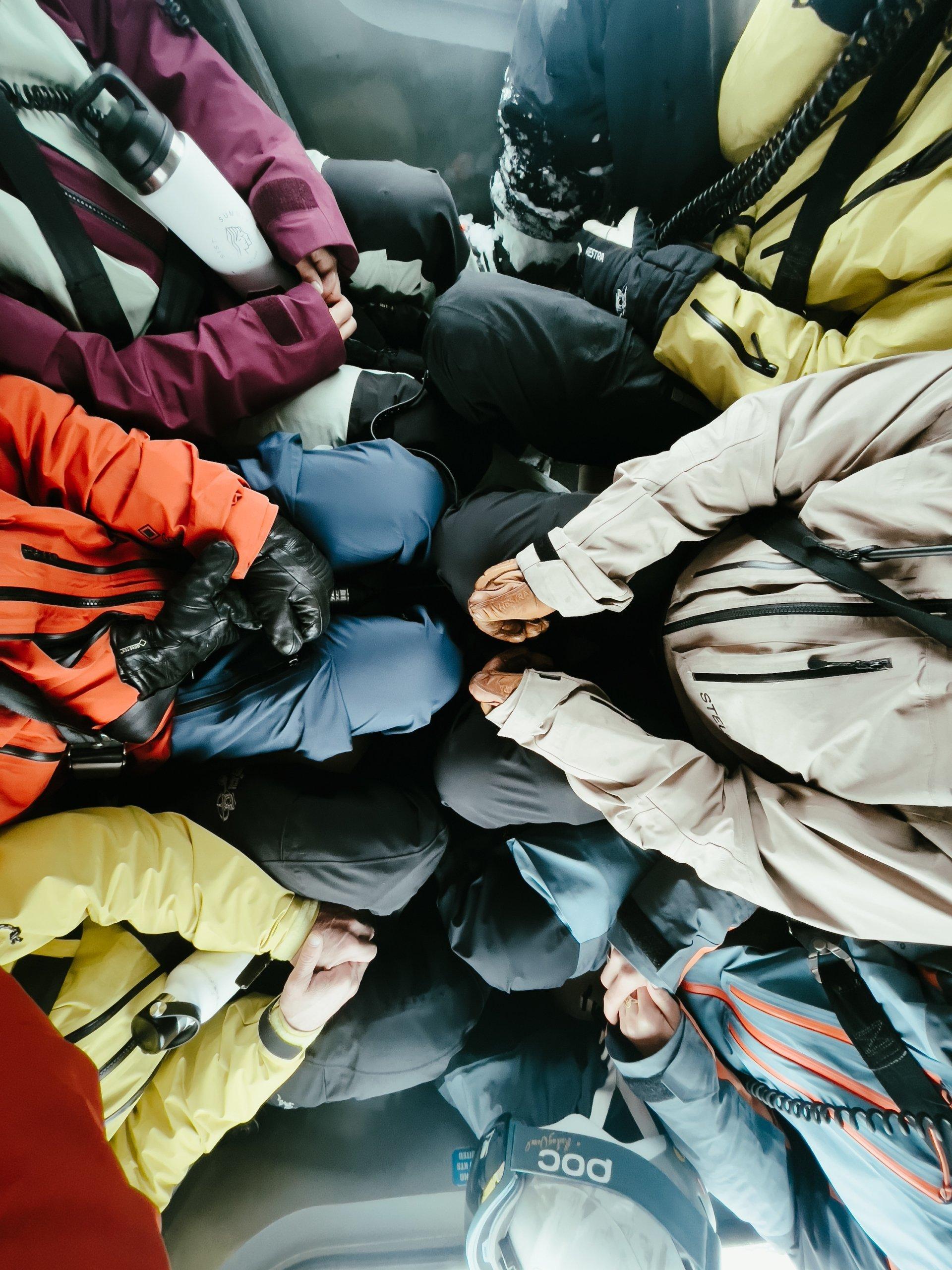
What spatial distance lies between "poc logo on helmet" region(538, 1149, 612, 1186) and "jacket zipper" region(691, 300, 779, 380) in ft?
4.24

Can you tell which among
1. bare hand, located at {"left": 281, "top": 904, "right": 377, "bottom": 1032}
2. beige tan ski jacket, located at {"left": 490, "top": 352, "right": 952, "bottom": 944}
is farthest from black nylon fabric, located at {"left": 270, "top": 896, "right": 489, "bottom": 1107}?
beige tan ski jacket, located at {"left": 490, "top": 352, "right": 952, "bottom": 944}

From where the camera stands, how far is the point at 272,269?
0.95m

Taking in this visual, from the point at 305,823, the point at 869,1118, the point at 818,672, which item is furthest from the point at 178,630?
the point at 869,1118

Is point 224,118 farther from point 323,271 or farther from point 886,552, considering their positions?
point 886,552

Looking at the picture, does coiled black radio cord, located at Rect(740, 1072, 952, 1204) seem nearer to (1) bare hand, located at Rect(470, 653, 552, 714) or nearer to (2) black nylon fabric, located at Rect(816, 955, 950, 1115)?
(2) black nylon fabric, located at Rect(816, 955, 950, 1115)

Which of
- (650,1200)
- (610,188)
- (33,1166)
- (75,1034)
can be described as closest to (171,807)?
(75,1034)

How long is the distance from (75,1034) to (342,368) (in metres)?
1.10

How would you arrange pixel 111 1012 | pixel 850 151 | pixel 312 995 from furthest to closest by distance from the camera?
pixel 312 995, pixel 111 1012, pixel 850 151

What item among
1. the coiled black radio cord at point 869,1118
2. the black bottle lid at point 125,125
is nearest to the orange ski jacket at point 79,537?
the black bottle lid at point 125,125

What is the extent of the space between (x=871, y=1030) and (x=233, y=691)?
1.06 metres

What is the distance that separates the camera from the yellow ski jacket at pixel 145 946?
770 millimetres

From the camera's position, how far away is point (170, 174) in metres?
0.81

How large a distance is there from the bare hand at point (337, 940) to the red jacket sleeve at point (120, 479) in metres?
0.63

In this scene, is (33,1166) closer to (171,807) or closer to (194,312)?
(171,807)
